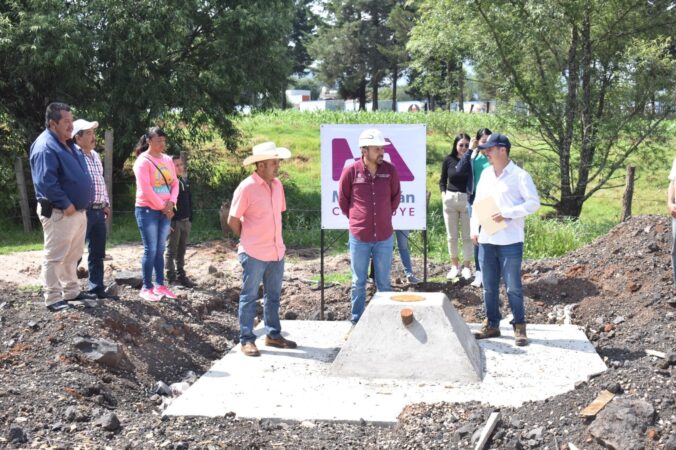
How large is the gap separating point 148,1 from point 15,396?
11.2 metres

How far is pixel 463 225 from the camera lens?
400 inches

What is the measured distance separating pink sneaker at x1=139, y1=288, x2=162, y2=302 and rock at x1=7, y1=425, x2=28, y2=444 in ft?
11.1

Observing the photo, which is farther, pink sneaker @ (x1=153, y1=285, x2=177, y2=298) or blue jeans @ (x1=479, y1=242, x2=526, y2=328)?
pink sneaker @ (x1=153, y1=285, x2=177, y2=298)

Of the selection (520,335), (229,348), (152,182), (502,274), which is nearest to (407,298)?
(502,274)

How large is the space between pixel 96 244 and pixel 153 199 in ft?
2.49

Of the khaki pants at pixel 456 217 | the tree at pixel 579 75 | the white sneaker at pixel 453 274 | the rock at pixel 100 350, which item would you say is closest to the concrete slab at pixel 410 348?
the rock at pixel 100 350

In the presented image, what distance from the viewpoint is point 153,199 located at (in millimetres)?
8336

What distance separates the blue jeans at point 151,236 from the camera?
330 inches

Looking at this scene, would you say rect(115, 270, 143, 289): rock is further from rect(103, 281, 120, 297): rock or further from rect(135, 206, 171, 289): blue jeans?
rect(135, 206, 171, 289): blue jeans

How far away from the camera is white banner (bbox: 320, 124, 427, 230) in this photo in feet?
29.2

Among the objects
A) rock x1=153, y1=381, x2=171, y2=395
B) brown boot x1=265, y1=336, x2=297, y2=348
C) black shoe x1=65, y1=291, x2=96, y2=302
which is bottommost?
rock x1=153, y1=381, x2=171, y2=395

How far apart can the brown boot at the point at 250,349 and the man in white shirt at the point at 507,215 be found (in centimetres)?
224

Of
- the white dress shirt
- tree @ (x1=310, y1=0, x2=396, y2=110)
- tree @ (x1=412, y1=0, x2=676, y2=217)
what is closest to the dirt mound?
the white dress shirt

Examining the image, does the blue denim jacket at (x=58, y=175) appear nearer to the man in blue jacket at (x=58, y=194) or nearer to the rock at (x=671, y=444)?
the man in blue jacket at (x=58, y=194)
